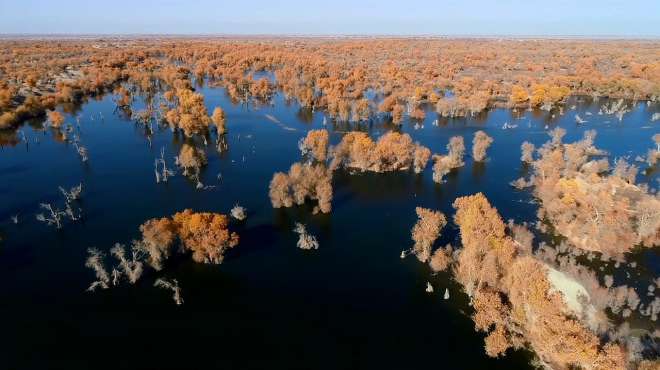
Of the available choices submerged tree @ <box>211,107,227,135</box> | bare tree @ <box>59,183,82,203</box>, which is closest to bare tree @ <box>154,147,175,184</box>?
bare tree @ <box>59,183,82,203</box>

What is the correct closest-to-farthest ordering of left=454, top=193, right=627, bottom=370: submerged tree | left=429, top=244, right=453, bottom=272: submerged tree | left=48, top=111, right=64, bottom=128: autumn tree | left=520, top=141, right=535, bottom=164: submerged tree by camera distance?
left=454, top=193, right=627, bottom=370: submerged tree < left=429, top=244, right=453, bottom=272: submerged tree < left=520, top=141, right=535, bottom=164: submerged tree < left=48, top=111, right=64, bottom=128: autumn tree

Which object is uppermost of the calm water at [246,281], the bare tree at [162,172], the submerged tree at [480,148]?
the submerged tree at [480,148]

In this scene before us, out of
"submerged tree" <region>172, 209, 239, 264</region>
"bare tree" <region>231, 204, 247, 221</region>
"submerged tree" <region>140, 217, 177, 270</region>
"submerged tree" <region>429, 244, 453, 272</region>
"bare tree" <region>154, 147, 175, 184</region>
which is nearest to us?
"submerged tree" <region>140, 217, 177, 270</region>

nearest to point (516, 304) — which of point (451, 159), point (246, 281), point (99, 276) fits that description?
point (246, 281)

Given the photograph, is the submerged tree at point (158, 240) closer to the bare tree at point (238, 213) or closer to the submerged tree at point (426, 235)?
the bare tree at point (238, 213)

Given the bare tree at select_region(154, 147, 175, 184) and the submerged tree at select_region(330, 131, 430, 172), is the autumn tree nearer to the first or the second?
the bare tree at select_region(154, 147, 175, 184)

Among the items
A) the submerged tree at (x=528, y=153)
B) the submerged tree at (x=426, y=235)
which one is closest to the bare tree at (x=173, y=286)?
the submerged tree at (x=426, y=235)
